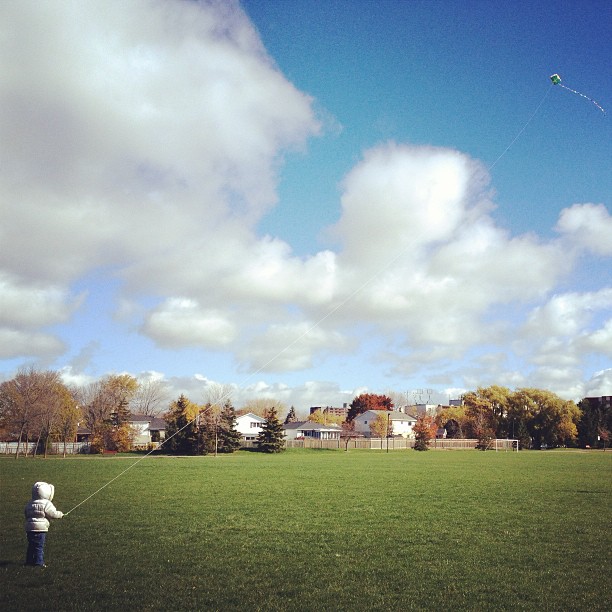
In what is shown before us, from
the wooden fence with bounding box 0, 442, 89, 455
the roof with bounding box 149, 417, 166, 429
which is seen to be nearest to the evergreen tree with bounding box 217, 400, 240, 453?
the wooden fence with bounding box 0, 442, 89, 455

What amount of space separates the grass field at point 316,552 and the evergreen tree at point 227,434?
47.0 metres

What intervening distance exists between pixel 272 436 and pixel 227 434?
568 cm

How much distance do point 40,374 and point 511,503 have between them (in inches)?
2381

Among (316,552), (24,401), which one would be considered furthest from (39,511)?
(24,401)

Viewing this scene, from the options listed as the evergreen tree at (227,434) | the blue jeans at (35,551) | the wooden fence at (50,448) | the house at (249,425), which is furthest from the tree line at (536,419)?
the blue jeans at (35,551)

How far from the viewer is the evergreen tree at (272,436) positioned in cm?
6888

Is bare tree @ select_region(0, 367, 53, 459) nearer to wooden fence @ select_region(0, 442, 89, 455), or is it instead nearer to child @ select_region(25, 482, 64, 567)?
wooden fence @ select_region(0, 442, 89, 455)

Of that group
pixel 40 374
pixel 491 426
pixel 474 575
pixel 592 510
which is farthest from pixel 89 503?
pixel 491 426

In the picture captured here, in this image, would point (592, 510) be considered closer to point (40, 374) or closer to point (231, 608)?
point (231, 608)

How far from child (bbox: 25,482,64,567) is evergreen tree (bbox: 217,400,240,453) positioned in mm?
58090

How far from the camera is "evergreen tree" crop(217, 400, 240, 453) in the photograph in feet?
221

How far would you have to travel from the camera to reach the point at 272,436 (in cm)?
6931

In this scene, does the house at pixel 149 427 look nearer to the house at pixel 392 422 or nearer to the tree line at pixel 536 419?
the tree line at pixel 536 419

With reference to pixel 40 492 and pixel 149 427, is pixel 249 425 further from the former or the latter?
pixel 40 492
